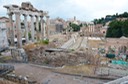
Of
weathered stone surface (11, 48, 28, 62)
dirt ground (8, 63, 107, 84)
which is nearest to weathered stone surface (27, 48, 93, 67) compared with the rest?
weathered stone surface (11, 48, 28, 62)

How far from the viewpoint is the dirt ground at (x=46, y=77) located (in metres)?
16.9

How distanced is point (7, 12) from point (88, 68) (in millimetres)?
14894

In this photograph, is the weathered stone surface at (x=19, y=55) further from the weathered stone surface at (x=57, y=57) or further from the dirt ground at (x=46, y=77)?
the dirt ground at (x=46, y=77)

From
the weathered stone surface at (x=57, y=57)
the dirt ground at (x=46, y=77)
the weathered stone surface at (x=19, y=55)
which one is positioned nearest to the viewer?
the dirt ground at (x=46, y=77)

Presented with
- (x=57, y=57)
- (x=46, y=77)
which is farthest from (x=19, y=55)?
(x=46, y=77)

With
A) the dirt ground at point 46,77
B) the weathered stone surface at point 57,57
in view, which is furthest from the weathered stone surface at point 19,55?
the dirt ground at point 46,77

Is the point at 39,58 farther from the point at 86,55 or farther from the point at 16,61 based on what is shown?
the point at 86,55

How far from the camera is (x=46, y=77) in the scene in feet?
59.8

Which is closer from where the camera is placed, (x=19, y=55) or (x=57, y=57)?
(x=57, y=57)

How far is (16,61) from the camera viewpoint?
23938mm

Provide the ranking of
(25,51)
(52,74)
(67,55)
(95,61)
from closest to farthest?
(52,74), (95,61), (67,55), (25,51)

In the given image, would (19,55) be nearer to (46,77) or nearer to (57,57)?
(57,57)

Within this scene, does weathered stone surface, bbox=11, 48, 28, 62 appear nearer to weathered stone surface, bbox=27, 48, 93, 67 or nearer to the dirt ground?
weathered stone surface, bbox=27, 48, 93, 67

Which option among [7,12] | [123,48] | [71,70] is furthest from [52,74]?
[123,48]
